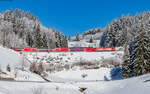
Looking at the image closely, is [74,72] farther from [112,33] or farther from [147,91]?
[112,33]

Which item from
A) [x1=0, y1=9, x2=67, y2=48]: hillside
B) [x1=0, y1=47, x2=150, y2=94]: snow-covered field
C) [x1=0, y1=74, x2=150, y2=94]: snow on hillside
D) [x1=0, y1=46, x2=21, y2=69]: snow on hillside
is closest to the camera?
[x1=0, y1=74, x2=150, y2=94]: snow on hillside

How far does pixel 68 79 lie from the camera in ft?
124

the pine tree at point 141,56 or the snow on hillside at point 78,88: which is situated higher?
the pine tree at point 141,56

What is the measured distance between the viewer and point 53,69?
42.3 metres

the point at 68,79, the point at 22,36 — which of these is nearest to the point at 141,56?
the point at 68,79

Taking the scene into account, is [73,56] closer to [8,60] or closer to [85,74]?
[85,74]

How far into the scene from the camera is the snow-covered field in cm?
1314

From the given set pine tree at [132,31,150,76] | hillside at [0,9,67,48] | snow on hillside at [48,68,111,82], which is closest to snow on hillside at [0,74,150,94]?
pine tree at [132,31,150,76]

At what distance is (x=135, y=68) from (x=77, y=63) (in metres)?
21.2

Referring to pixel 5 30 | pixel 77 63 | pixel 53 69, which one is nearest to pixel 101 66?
pixel 77 63

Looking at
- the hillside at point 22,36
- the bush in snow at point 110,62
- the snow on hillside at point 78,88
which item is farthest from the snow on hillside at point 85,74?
the hillside at point 22,36

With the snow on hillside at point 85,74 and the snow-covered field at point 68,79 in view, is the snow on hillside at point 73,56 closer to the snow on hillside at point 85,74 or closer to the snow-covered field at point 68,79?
the snow-covered field at point 68,79

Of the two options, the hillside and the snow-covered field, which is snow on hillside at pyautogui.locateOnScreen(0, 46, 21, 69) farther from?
the hillside

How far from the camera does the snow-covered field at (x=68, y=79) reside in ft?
43.1
